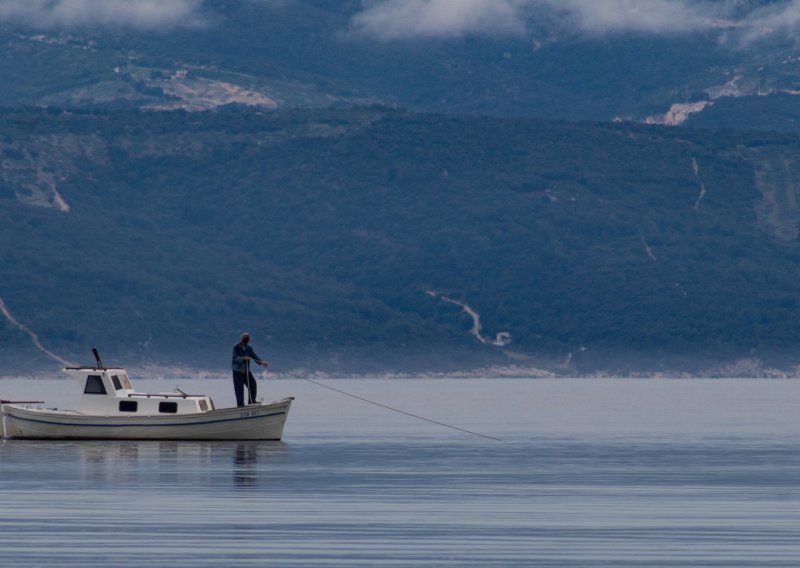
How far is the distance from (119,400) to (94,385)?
78 cm

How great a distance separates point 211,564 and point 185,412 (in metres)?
29.0

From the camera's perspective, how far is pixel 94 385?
5681cm

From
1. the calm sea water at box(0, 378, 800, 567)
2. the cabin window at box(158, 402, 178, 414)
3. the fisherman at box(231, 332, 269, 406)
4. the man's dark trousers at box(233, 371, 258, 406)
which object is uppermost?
the fisherman at box(231, 332, 269, 406)

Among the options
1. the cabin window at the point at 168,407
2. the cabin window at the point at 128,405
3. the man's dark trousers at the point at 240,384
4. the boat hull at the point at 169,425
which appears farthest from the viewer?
the cabin window at the point at 128,405

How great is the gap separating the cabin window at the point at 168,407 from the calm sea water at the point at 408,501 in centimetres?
104

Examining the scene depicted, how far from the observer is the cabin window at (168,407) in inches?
2219

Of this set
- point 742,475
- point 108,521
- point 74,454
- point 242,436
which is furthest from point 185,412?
point 108,521

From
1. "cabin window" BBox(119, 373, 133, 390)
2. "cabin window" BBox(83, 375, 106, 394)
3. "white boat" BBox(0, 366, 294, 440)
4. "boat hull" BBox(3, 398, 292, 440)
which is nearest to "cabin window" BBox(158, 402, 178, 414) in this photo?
"white boat" BBox(0, 366, 294, 440)

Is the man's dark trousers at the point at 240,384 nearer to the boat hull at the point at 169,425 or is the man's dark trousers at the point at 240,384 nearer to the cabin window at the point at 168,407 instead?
the boat hull at the point at 169,425

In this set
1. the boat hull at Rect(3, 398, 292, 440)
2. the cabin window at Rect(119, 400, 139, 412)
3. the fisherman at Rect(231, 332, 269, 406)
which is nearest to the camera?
the fisherman at Rect(231, 332, 269, 406)

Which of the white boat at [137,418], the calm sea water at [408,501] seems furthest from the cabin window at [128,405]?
the calm sea water at [408,501]

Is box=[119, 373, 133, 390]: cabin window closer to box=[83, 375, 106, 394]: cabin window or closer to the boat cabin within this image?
the boat cabin

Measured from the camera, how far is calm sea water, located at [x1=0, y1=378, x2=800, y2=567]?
28922mm

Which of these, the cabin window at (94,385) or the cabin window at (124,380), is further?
the cabin window at (124,380)
